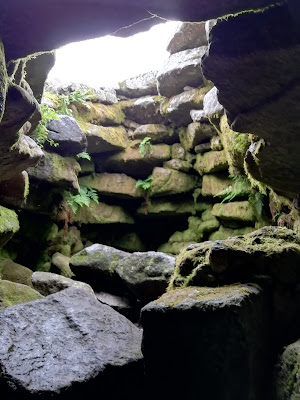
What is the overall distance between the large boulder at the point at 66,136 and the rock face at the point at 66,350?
17.2 ft

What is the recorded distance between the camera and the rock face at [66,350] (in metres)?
2.67

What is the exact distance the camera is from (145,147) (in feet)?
35.4

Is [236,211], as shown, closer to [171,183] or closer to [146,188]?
[171,183]

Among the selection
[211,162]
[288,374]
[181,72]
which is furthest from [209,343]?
[181,72]

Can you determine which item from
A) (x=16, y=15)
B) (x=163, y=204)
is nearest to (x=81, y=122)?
(x=163, y=204)

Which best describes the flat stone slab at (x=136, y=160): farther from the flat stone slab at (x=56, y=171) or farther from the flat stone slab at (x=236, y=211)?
the flat stone slab at (x=236, y=211)

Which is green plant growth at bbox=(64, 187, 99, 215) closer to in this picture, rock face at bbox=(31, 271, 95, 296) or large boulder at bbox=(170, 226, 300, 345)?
rock face at bbox=(31, 271, 95, 296)

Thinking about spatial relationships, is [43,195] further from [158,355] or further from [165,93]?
[158,355]

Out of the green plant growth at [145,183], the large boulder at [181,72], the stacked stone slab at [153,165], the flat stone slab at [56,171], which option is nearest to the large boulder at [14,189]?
the flat stone slab at [56,171]

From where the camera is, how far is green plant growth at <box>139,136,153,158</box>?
10562 mm

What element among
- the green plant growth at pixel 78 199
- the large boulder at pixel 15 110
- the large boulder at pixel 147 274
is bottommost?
the large boulder at pixel 147 274

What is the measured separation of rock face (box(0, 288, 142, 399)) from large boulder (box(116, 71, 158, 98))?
924 cm

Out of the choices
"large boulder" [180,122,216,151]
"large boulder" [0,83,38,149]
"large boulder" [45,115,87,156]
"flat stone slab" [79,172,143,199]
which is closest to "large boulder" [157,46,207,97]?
"large boulder" [180,122,216,151]

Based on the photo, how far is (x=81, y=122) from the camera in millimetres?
10188
